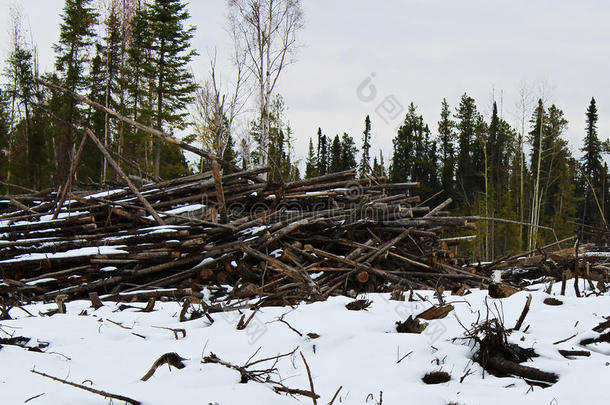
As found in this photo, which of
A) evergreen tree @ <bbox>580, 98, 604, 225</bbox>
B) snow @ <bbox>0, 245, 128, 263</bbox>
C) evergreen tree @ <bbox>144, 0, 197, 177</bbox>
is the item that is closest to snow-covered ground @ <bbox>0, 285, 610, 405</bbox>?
snow @ <bbox>0, 245, 128, 263</bbox>

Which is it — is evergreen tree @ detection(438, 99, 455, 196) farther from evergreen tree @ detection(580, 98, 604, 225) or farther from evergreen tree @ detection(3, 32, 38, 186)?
evergreen tree @ detection(3, 32, 38, 186)

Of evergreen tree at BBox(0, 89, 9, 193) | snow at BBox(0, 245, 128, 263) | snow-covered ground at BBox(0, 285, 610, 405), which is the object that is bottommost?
snow-covered ground at BBox(0, 285, 610, 405)

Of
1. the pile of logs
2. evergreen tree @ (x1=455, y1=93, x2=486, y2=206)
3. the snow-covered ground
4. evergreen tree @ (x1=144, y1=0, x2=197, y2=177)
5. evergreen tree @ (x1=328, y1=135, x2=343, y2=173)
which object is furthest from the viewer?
evergreen tree @ (x1=328, y1=135, x2=343, y2=173)

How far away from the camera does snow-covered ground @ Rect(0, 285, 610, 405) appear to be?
6.29 ft

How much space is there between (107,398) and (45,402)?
247 mm

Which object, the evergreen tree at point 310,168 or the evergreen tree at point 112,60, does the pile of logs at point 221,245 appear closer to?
the evergreen tree at point 112,60

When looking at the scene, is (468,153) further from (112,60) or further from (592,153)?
(112,60)

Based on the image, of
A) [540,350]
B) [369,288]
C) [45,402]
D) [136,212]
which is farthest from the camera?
[136,212]

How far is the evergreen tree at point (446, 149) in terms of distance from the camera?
42156mm

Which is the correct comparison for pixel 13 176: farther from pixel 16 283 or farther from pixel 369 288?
pixel 369 288

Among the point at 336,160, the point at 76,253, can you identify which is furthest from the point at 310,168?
the point at 76,253

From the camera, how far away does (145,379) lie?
216 cm

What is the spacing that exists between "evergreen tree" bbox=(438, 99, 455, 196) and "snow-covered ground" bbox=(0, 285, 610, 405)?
4052 cm

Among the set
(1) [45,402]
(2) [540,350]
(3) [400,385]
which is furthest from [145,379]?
(2) [540,350]
